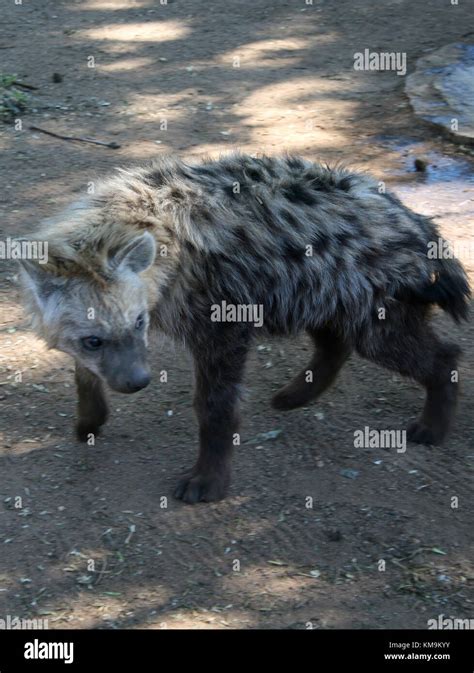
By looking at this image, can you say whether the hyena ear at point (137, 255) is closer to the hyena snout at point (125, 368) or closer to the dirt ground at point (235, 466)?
the hyena snout at point (125, 368)

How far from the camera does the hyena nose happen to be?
11.8 ft

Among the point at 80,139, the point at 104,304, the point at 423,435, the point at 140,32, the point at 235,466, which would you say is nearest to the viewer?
the point at 104,304

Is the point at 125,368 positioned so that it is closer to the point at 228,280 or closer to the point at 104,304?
the point at 104,304

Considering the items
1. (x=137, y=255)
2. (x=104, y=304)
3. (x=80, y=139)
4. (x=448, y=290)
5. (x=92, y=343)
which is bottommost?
(x=80, y=139)

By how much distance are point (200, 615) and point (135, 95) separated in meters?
4.72

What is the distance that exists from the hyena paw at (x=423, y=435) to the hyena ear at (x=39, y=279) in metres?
1.58

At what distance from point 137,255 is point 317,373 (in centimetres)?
117

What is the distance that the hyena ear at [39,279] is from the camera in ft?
11.6

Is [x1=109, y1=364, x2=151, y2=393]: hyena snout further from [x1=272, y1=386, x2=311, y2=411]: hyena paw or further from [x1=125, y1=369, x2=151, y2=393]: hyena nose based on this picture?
[x1=272, y1=386, x2=311, y2=411]: hyena paw

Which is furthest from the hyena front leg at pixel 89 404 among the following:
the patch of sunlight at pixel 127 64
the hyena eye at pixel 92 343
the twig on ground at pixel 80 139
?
the patch of sunlight at pixel 127 64

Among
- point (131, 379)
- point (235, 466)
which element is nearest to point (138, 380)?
point (131, 379)

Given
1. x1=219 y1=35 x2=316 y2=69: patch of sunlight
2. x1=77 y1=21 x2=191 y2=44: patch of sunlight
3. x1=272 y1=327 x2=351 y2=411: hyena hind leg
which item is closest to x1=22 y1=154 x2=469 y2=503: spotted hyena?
x1=272 y1=327 x2=351 y2=411: hyena hind leg

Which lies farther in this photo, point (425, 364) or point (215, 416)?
point (425, 364)

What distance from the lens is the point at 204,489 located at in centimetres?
388
